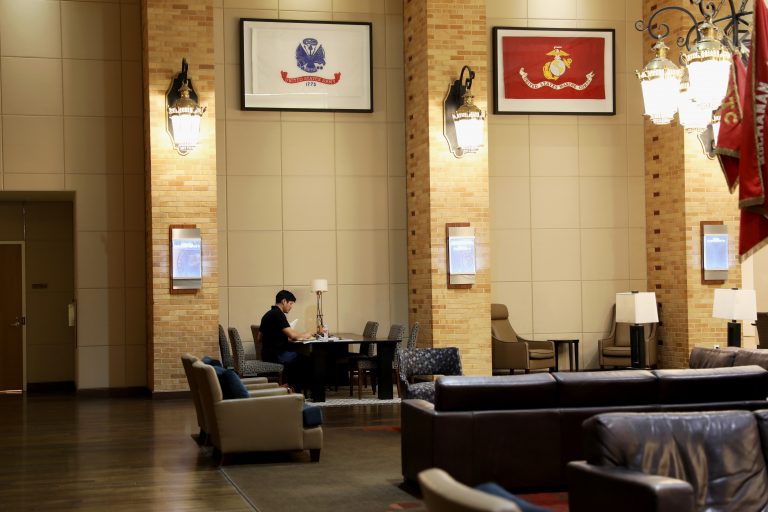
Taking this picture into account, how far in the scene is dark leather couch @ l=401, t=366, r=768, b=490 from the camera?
652cm

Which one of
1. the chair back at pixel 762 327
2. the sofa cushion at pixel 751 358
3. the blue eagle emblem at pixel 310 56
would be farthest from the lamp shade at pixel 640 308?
the chair back at pixel 762 327

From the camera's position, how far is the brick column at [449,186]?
13.2 m

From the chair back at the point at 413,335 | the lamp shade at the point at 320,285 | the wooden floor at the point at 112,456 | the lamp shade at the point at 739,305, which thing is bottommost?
the wooden floor at the point at 112,456

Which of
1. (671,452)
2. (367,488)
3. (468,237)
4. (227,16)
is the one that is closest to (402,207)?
(468,237)

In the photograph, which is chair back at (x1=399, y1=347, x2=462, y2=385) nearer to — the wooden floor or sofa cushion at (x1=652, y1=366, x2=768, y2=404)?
the wooden floor

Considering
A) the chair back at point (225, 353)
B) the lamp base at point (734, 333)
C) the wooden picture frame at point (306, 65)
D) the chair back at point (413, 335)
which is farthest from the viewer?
the wooden picture frame at point (306, 65)

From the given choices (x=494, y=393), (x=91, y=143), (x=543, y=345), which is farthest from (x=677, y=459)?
(x=91, y=143)

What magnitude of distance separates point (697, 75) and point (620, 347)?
806 cm

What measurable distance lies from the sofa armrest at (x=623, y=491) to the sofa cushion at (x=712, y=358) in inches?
146

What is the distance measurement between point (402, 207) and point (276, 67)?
2536mm

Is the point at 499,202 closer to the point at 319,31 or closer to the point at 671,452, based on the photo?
the point at 319,31

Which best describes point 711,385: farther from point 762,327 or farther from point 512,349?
point 762,327

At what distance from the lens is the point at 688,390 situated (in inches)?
269

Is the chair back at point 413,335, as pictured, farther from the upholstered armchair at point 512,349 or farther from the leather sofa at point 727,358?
the leather sofa at point 727,358
